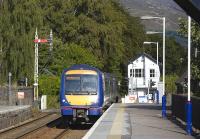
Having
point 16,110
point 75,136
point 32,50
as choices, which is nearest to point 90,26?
point 32,50

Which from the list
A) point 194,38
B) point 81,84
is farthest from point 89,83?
point 194,38

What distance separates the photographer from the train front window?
94.3ft

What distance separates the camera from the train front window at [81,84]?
1132 inches

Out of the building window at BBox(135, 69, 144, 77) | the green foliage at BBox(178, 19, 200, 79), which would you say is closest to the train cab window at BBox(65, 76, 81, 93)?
the green foliage at BBox(178, 19, 200, 79)

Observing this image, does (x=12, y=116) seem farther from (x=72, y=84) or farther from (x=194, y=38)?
(x=194, y=38)

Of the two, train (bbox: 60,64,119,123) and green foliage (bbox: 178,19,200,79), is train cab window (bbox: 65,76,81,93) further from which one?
green foliage (bbox: 178,19,200,79)

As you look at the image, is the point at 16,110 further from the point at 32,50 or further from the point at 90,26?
the point at 90,26

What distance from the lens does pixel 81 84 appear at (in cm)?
2898

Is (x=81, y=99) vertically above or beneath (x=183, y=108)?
above

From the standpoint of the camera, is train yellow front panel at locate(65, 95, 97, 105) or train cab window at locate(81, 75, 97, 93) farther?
train cab window at locate(81, 75, 97, 93)

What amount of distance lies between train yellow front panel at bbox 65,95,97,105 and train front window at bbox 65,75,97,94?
0.31 meters

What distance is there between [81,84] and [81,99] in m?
1.01

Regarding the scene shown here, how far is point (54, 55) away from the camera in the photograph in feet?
231

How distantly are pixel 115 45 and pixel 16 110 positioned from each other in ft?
138
